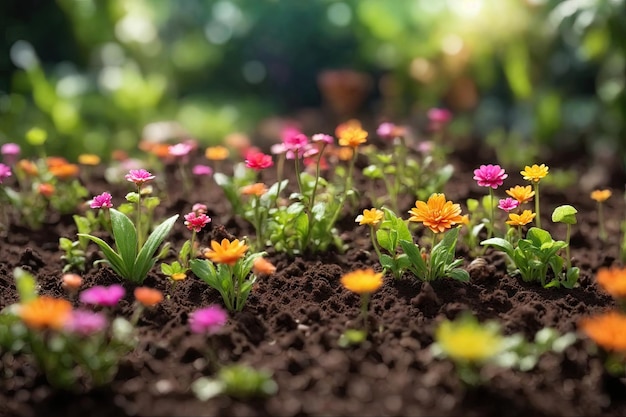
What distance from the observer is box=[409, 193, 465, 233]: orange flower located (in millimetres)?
1873

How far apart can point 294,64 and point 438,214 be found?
116 inches

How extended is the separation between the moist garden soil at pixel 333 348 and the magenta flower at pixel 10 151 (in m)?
0.26

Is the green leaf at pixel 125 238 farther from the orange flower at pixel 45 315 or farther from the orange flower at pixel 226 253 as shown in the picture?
the orange flower at pixel 45 315

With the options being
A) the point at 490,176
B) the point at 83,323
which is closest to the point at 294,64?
the point at 490,176

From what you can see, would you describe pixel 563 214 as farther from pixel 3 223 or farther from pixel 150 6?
pixel 150 6

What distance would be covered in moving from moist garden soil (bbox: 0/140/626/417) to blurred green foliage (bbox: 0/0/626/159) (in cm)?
111

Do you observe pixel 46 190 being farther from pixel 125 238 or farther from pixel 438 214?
pixel 438 214

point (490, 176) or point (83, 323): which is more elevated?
point (490, 176)

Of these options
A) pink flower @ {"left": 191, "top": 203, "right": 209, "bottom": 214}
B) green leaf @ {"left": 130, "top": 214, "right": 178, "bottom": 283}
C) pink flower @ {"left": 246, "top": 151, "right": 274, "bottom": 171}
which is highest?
pink flower @ {"left": 246, "top": 151, "right": 274, "bottom": 171}

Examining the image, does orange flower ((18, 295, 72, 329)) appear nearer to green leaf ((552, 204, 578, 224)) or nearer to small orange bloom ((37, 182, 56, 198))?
small orange bloom ((37, 182, 56, 198))

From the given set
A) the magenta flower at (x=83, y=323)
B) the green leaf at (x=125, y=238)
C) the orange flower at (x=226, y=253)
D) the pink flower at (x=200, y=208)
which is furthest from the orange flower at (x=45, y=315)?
the pink flower at (x=200, y=208)

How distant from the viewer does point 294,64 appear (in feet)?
15.3

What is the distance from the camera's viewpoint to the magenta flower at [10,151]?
8.05ft

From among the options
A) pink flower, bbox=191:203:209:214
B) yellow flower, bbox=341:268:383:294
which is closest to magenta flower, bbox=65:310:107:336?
yellow flower, bbox=341:268:383:294
